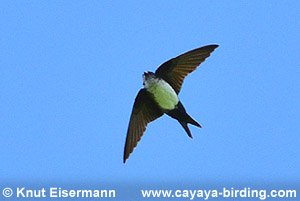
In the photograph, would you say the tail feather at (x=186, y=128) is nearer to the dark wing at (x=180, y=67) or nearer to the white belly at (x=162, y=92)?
the white belly at (x=162, y=92)

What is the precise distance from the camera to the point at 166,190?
7.39 m

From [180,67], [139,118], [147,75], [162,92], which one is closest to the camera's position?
[147,75]

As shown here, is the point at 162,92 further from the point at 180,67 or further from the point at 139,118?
the point at 139,118

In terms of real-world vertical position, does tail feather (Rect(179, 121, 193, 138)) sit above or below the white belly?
below

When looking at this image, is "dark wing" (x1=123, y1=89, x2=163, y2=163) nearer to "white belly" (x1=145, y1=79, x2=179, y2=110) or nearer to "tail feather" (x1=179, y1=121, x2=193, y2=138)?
"white belly" (x1=145, y1=79, x2=179, y2=110)

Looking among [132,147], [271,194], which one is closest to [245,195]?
Result: [271,194]

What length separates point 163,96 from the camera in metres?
6.96

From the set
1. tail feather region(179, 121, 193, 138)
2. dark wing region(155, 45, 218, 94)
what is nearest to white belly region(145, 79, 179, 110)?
dark wing region(155, 45, 218, 94)

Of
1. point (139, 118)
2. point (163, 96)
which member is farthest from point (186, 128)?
point (139, 118)

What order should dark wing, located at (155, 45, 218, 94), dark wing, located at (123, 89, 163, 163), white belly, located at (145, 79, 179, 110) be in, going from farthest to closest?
dark wing, located at (123, 89, 163, 163)
dark wing, located at (155, 45, 218, 94)
white belly, located at (145, 79, 179, 110)

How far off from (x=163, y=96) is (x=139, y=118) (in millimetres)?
759

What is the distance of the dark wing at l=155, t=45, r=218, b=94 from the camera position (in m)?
7.10

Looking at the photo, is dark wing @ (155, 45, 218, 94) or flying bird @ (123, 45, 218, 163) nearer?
flying bird @ (123, 45, 218, 163)

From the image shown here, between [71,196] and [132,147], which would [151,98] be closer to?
[132,147]
